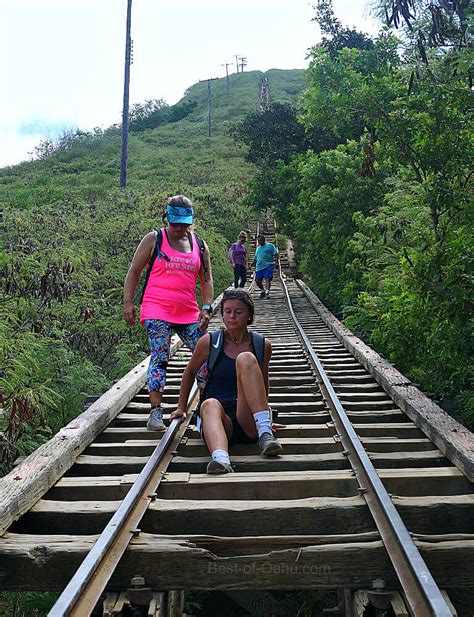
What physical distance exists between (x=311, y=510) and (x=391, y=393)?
130 inches

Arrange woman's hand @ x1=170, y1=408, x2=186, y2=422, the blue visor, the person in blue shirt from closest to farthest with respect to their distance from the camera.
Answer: woman's hand @ x1=170, y1=408, x2=186, y2=422 → the blue visor → the person in blue shirt

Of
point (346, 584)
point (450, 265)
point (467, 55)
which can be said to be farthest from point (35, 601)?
point (467, 55)

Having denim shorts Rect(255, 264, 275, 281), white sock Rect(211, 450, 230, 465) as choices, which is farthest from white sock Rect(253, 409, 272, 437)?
denim shorts Rect(255, 264, 275, 281)

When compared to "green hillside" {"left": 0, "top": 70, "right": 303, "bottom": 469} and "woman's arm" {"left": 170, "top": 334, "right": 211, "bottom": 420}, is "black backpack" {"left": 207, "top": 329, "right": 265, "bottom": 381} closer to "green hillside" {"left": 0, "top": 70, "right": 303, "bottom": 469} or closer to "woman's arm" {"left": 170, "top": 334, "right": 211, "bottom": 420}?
"woman's arm" {"left": 170, "top": 334, "right": 211, "bottom": 420}

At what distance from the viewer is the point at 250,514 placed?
368 cm

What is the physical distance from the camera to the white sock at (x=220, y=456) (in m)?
4.35

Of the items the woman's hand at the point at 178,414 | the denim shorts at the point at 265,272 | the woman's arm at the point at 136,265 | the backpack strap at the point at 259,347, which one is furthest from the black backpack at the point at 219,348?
the denim shorts at the point at 265,272

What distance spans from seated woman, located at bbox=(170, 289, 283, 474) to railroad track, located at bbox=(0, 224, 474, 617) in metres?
0.19

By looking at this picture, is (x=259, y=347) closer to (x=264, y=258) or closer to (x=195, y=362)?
(x=195, y=362)

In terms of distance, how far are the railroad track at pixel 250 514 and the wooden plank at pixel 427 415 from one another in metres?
0.02

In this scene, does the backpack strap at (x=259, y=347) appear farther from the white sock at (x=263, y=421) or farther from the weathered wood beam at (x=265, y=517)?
the weathered wood beam at (x=265, y=517)

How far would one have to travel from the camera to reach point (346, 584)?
3.08 meters

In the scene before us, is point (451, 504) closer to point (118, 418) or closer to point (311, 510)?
point (311, 510)

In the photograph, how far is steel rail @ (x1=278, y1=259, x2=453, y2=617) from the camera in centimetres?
258
